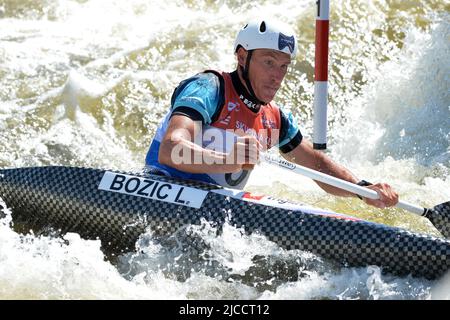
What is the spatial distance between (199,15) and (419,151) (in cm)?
318

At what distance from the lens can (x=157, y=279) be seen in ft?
14.7

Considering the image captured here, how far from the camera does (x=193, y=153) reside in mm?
4473

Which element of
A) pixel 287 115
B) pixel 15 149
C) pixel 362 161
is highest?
pixel 287 115

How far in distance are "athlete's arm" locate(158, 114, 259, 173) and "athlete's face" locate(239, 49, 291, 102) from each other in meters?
0.46

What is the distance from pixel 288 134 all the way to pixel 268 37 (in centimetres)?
78

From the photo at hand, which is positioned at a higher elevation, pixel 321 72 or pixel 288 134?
pixel 321 72

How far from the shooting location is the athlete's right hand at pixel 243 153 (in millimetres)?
4496

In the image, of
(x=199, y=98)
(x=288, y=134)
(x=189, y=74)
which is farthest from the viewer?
(x=189, y=74)

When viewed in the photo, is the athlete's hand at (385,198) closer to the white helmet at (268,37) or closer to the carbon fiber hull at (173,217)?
the carbon fiber hull at (173,217)

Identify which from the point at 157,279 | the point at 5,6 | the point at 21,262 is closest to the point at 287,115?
the point at 157,279

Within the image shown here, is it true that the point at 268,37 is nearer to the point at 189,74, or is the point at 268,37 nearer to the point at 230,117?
the point at 230,117

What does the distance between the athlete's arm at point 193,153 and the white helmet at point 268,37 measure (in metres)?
0.60

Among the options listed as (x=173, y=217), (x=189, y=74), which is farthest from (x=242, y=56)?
(x=189, y=74)
